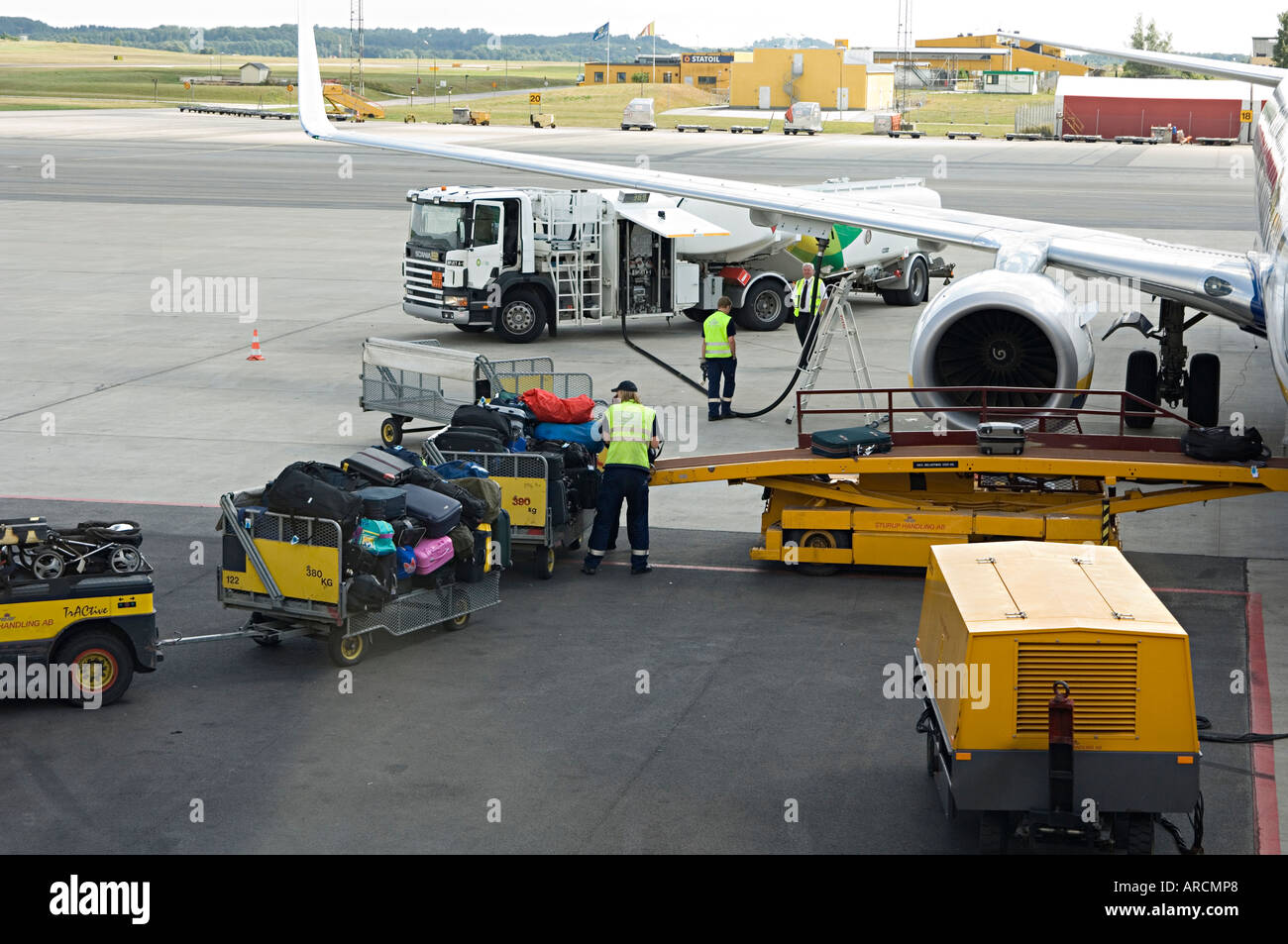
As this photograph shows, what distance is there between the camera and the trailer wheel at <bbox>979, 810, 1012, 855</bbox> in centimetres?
941

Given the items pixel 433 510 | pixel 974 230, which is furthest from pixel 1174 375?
pixel 433 510

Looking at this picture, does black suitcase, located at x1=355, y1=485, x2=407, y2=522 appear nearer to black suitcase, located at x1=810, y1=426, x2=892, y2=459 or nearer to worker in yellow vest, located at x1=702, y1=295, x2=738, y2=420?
black suitcase, located at x1=810, y1=426, x2=892, y2=459

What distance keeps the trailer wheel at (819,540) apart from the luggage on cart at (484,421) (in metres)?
3.22

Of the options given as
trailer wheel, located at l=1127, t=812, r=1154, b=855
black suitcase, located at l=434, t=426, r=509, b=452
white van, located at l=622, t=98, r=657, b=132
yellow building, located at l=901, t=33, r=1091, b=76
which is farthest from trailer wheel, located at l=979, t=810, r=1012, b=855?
yellow building, located at l=901, t=33, r=1091, b=76

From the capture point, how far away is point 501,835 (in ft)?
32.3

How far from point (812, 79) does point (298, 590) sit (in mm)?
135395

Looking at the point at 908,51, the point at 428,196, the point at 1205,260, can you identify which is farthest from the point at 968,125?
the point at 1205,260

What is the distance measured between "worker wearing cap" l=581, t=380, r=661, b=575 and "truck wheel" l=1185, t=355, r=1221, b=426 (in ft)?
30.8

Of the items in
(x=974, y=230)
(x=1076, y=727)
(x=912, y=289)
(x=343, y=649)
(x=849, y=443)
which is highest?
(x=974, y=230)

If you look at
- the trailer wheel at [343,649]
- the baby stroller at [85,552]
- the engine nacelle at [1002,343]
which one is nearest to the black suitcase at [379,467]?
the trailer wheel at [343,649]

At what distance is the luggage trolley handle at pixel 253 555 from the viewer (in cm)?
1313

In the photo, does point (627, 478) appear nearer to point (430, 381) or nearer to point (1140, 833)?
point (430, 381)

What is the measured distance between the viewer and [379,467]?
14.6 meters
